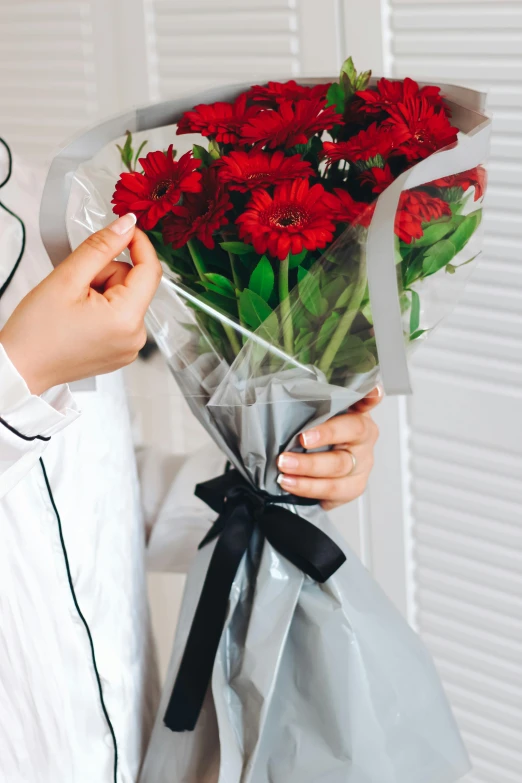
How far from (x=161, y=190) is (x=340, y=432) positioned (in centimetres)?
28

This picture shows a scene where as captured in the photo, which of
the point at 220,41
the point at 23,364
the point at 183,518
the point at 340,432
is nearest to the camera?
the point at 23,364

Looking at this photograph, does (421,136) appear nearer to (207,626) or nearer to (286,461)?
(286,461)

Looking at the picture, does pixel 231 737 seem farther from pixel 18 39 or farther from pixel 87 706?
pixel 18 39

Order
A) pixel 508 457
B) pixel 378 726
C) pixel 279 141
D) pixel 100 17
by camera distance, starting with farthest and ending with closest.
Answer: pixel 100 17 < pixel 508 457 < pixel 378 726 < pixel 279 141

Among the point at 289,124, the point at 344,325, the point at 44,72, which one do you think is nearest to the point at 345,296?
the point at 344,325

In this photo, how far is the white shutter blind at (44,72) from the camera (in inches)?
56.4

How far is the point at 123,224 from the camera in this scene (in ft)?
1.67

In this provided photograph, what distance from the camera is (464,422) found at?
3.73ft

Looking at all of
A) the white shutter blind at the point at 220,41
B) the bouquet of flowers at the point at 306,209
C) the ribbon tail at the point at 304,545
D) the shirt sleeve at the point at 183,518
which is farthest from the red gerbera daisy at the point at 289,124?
the white shutter blind at the point at 220,41

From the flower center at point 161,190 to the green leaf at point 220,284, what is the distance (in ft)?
0.21

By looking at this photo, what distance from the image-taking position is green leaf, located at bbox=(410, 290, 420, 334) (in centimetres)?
57

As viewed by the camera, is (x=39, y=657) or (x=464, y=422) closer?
(x=39, y=657)

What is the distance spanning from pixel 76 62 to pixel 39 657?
1174mm

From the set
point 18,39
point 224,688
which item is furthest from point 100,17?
point 224,688
